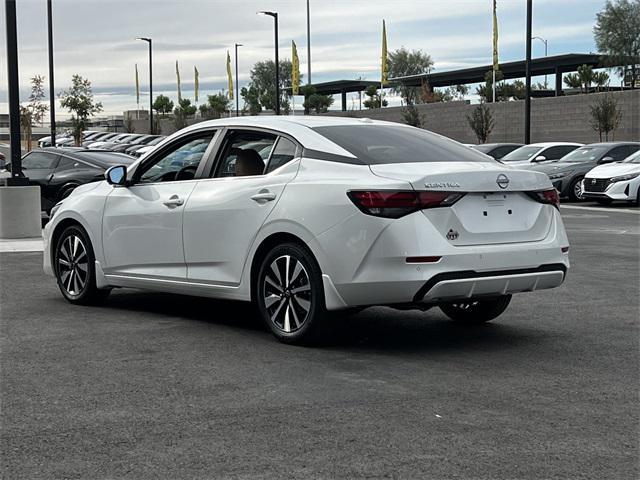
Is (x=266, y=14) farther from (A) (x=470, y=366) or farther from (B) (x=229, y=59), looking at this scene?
(A) (x=470, y=366)

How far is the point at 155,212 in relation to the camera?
26.9 feet

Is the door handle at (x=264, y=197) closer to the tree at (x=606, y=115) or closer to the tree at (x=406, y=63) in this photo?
the tree at (x=606, y=115)

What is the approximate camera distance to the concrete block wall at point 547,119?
51.5m

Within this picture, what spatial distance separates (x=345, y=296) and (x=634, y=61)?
68.8 m

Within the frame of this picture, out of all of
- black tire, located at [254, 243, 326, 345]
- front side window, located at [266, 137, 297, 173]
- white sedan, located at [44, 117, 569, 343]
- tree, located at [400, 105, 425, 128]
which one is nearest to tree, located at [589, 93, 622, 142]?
tree, located at [400, 105, 425, 128]

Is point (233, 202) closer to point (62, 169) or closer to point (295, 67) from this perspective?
point (62, 169)

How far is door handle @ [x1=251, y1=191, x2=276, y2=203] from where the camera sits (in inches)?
283

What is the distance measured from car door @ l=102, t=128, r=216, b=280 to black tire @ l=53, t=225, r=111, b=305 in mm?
293

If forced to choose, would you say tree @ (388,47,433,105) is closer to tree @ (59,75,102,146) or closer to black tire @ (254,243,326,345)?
tree @ (59,75,102,146)

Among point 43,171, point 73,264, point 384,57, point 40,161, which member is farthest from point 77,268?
point 384,57

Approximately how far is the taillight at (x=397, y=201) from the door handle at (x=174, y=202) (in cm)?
193

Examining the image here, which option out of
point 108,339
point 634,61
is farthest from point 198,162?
point 634,61

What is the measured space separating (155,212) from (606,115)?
43.2 metres

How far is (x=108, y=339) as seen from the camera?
24.3ft
